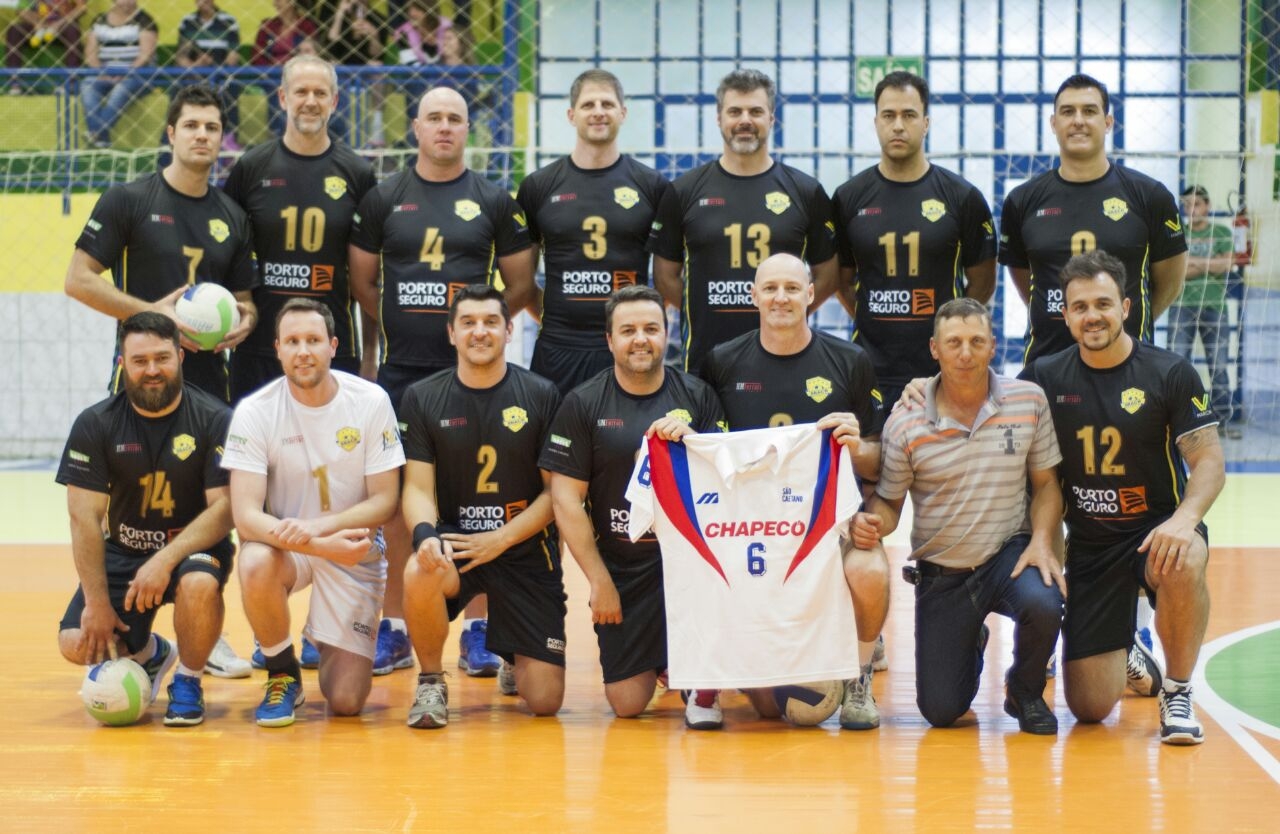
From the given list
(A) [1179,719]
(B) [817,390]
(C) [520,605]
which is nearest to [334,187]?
(C) [520,605]

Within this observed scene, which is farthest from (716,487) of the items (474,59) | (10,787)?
(474,59)

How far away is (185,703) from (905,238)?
342 cm

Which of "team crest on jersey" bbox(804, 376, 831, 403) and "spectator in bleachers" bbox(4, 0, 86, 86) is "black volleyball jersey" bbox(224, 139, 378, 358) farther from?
"spectator in bleachers" bbox(4, 0, 86, 86)

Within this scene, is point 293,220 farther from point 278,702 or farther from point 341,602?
point 278,702

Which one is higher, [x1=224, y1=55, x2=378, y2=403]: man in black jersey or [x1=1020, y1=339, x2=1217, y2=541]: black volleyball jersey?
[x1=224, y1=55, x2=378, y2=403]: man in black jersey

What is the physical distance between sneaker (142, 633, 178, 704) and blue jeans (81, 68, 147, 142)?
29.4ft

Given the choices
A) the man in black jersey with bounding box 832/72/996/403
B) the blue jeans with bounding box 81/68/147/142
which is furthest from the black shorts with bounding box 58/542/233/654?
the blue jeans with bounding box 81/68/147/142

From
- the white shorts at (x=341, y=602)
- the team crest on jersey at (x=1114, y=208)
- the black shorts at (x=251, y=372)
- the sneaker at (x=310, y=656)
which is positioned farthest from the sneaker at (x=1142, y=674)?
the black shorts at (x=251, y=372)

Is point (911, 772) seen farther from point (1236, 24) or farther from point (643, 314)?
point (1236, 24)

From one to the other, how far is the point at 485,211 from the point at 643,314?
136cm

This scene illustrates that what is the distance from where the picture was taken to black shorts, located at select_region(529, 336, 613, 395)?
6309 mm

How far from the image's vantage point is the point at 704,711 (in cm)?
506

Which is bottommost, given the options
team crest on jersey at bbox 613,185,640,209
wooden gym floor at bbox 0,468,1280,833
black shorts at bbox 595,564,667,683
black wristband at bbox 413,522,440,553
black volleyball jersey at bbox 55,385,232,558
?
wooden gym floor at bbox 0,468,1280,833

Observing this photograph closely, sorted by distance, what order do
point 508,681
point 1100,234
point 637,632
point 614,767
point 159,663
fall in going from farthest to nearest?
point 1100,234 < point 508,681 < point 159,663 < point 637,632 < point 614,767
